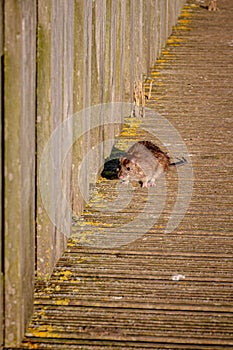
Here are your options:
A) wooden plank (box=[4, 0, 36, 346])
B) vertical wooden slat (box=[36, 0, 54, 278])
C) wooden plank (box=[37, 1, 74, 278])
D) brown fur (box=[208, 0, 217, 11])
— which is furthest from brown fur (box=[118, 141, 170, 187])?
brown fur (box=[208, 0, 217, 11])

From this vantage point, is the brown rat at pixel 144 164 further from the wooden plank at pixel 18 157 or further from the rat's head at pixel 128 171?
the wooden plank at pixel 18 157

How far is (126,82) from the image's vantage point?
7.10 m

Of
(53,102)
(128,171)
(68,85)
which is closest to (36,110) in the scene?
(53,102)

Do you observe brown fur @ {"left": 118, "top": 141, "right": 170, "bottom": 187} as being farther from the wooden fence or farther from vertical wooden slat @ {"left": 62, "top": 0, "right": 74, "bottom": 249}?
vertical wooden slat @ {"left": 62, "top": 0, "right": 74, "bottom": 249}

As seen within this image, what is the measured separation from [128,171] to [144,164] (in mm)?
239

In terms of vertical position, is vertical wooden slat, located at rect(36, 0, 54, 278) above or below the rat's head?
above

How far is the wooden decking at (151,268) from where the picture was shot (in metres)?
3.20

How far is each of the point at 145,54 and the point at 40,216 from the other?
193 inches

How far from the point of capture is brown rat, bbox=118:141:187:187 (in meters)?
5.61

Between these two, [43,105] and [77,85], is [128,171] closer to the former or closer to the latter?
[77,85]

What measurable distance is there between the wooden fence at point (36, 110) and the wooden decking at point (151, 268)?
17cm

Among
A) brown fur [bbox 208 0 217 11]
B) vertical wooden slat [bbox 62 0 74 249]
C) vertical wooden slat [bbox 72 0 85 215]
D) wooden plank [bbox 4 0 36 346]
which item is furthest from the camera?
brown fur [bbox 208 0 217 11]

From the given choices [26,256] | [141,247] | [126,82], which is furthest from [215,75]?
[26,256]

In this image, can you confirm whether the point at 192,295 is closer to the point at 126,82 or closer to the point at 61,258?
the point at 61,258
